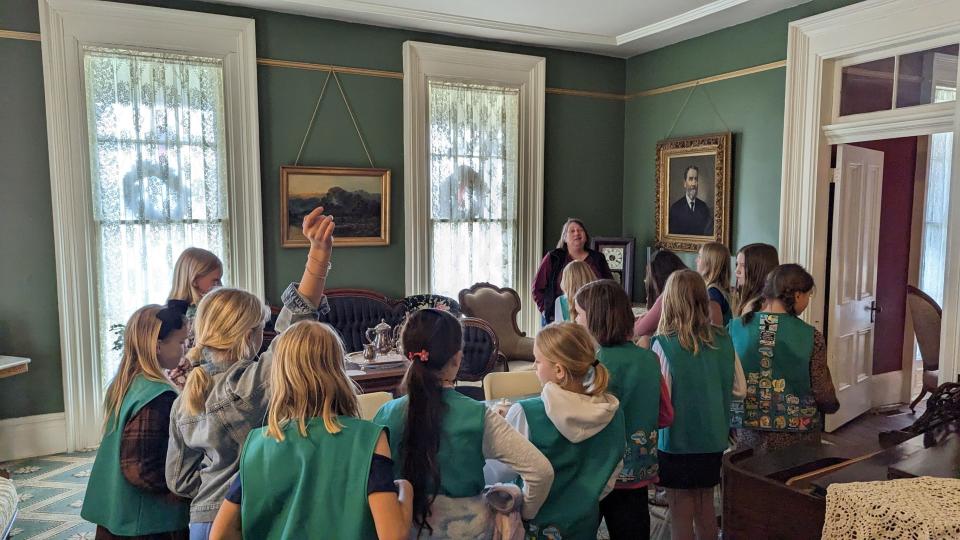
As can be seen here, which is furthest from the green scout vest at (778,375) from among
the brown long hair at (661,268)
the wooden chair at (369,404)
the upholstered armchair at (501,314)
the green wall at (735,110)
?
the upholstered armchair at (501,314)

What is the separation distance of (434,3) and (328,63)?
0.95 meters

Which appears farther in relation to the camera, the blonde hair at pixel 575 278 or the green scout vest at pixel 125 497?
the blonde hair at pixel 575 278

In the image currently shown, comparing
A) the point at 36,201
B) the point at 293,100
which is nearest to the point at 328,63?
the point at 293,100

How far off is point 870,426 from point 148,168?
5615mm

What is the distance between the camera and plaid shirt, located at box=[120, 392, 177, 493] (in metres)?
1.96

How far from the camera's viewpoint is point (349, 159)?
17.8 feet

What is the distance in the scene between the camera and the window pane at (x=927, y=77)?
13.4 feet

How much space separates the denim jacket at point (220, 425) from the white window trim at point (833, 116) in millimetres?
4000

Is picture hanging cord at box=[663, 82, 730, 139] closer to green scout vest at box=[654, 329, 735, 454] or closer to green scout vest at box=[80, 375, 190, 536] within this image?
green scout vest at box=[654, 329, 735, 454]

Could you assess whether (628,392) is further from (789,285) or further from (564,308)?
(564,308)

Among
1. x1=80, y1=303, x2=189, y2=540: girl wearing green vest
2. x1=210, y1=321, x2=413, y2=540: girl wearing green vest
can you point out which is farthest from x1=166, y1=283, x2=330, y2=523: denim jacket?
x1=210, y1=321, x2=413, y2=540: girl wearing green vest

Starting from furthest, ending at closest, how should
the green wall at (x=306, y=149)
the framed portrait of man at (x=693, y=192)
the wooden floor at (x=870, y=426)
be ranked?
1. the framed portrait of man at (x=693, y=192)
2. the wooden floor at (x=870, y=426)
3. the green wall at (x=306, y=149)

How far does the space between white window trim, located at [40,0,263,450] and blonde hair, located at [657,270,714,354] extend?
3483mm

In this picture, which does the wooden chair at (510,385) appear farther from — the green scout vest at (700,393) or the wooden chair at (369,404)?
the green scout vest at (700,393)
